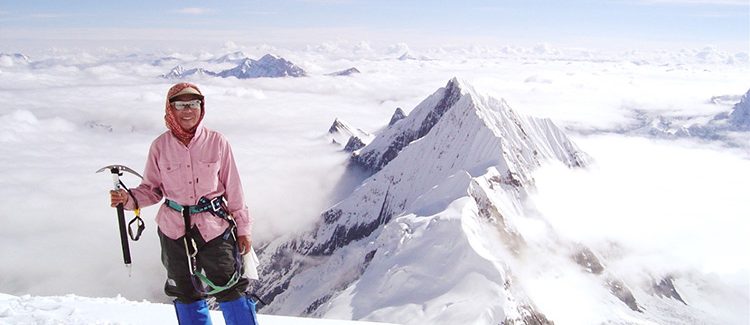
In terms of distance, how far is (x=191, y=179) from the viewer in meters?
6.91

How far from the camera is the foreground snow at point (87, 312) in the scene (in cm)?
1103

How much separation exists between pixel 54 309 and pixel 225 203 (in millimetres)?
7814

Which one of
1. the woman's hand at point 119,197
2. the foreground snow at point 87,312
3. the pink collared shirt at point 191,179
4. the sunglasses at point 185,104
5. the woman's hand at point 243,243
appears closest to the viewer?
the sunglasses at point 185,104

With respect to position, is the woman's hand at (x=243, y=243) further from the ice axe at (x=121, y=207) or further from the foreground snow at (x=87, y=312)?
the foreground snow at (x=87, y=312)

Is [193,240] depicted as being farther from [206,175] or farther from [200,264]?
[206,175]

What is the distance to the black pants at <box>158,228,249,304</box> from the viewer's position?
717 centimetres

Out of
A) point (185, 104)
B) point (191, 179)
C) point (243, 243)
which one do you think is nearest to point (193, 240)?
point (243, 243)

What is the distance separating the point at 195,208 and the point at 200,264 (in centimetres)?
92

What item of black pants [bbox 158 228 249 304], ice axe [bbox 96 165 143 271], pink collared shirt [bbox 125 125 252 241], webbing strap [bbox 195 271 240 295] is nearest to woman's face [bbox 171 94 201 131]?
pink collared shirt [bbox 125 125 252 241]

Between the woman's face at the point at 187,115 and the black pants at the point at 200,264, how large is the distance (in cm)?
160

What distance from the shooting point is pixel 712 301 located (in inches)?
7426

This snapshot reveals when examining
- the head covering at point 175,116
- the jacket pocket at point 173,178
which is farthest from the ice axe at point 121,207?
the head covering at point 175,116

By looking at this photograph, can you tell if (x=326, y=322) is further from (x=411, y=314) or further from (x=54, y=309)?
(x=411, y=314)

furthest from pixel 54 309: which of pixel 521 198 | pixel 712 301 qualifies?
pixel 712 301
